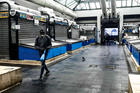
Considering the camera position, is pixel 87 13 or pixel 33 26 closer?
pixel 33 26

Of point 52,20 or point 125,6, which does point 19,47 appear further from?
point 125,6

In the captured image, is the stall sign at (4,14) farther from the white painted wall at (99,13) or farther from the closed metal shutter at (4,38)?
the white painted wall at (99,13)

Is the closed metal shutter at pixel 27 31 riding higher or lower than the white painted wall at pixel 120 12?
lower

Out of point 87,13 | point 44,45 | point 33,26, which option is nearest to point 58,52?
point 33,26

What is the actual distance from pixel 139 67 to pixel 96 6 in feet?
56.8

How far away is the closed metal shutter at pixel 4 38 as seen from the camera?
7.75 meters

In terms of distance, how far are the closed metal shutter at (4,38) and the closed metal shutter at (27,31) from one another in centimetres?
64

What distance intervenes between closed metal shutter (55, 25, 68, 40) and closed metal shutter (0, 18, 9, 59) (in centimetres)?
456

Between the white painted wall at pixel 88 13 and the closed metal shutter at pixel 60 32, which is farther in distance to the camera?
Answer: the white painted wall at pixel 88 13

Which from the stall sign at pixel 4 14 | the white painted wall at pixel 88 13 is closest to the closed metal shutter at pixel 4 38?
the stall sign at pixel 4 14

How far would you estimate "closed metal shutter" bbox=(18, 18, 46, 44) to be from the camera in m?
7.98

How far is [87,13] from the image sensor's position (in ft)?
74.6

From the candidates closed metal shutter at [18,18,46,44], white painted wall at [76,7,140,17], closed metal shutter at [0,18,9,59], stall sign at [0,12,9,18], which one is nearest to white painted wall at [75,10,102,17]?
white painted wall at [76,7,140,17]

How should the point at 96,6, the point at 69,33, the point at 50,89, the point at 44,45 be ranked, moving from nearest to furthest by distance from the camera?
the point at 50,89
the point at 44,45
the point at 69,33
the point at 96,6
